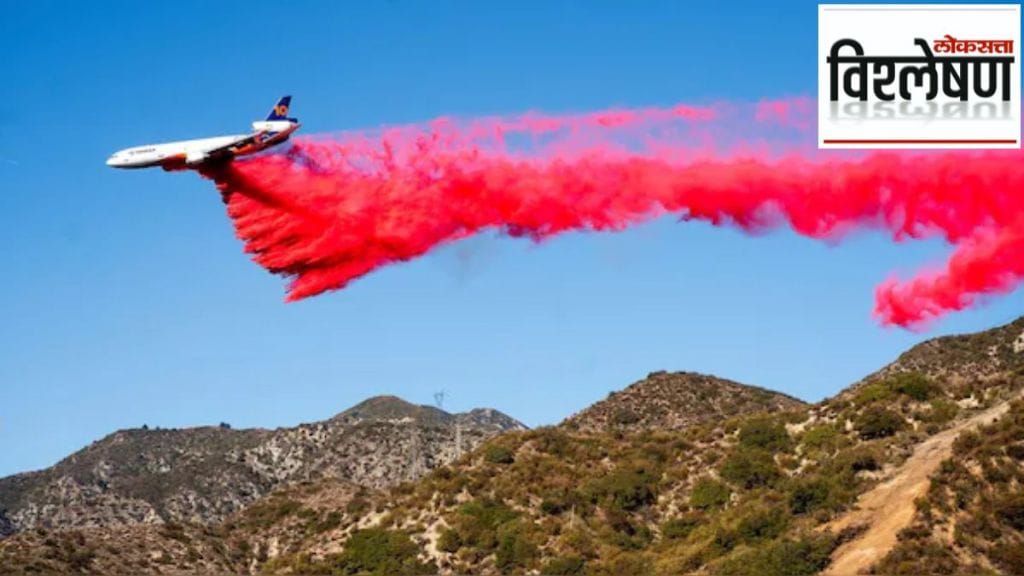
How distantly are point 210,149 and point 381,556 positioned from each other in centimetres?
3144

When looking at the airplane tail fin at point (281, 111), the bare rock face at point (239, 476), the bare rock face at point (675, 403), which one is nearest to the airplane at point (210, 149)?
the airplane tail fin at point (281, 111)

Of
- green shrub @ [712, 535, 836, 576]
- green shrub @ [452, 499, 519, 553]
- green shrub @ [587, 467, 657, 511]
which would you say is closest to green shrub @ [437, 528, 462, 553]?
green shrub @ [452, 499, 519, 553]

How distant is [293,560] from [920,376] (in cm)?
4435

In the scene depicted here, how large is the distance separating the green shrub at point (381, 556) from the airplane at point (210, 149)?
2961 cm

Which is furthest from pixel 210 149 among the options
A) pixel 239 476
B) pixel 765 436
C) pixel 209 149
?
pixel 239 476

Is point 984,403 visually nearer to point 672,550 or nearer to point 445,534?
point 672,550

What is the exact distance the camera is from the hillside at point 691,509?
73.8m

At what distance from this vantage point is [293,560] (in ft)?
332

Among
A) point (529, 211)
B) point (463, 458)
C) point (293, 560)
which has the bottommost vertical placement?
point (293, 560)

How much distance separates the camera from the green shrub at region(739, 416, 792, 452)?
99.8 meters

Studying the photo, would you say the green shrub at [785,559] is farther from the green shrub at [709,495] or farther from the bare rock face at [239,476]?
the bare rock face at [239,476]

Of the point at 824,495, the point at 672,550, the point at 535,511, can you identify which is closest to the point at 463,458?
the point at 535,511

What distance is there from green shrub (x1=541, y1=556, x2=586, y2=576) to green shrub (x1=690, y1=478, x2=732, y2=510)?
403 inches

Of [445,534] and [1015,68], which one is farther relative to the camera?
[445,534]
